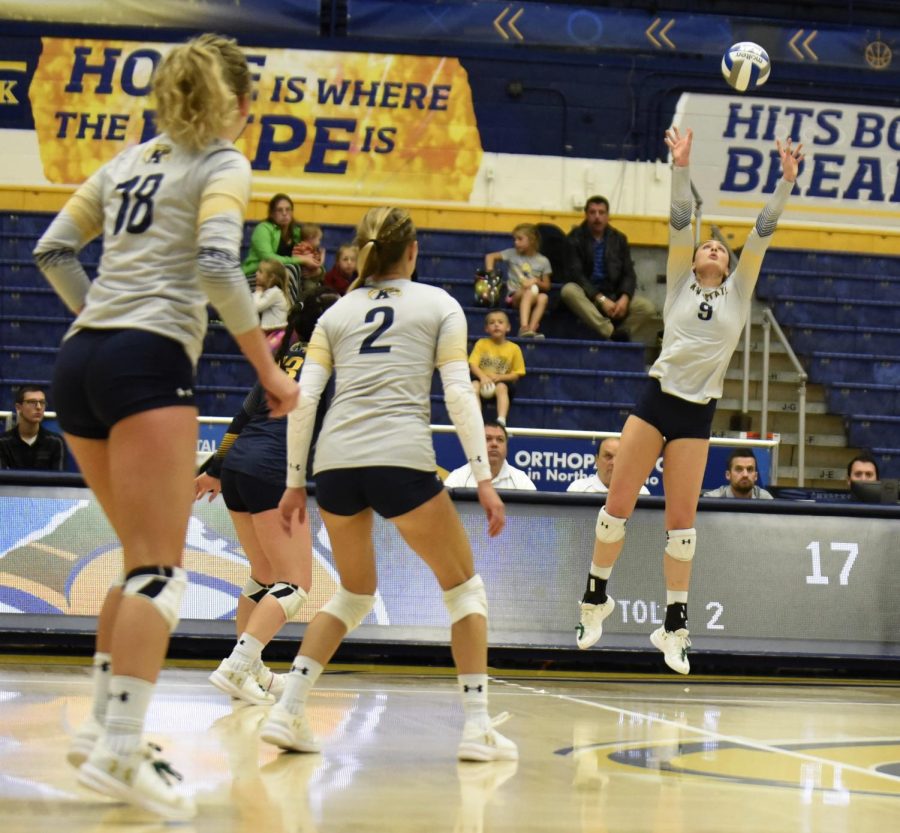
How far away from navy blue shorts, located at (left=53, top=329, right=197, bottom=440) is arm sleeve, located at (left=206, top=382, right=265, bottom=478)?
2.55m

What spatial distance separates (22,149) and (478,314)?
5688mm

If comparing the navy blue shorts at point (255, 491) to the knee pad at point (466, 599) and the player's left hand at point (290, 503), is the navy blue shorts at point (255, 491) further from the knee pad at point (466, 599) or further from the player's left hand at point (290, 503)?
the knee pad at point (466, 599)

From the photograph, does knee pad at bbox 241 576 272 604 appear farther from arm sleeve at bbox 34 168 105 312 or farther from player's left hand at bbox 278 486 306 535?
arm sleeve at bbox 34 168 105 312

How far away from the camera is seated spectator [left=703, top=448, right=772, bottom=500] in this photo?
9.45m

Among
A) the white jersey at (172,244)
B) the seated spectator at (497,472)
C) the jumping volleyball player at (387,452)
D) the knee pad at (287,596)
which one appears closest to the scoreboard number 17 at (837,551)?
the seated spectator at (497,472)

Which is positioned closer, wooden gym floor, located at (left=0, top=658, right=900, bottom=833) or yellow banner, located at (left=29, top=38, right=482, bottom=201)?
wooden gym floor, located at (left=0, top=658, right=900, bottom=833)

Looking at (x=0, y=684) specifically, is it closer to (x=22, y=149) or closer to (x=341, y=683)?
(x=341, y=683)

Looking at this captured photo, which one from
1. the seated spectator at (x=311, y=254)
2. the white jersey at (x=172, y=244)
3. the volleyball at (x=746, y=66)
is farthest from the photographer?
the seated spectator at (x=311, y=254)

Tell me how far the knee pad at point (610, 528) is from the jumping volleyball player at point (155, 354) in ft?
11.9

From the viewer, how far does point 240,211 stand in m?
3.90

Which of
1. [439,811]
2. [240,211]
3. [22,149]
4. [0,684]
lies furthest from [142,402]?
[22,149]

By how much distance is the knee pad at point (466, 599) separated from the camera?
4.90 m

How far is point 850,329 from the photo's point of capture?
14.9 metres

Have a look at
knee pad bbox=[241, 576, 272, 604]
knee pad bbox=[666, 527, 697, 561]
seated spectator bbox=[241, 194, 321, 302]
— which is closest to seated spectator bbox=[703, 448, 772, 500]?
knee pad bbox=[666, 527, 697, 561]
